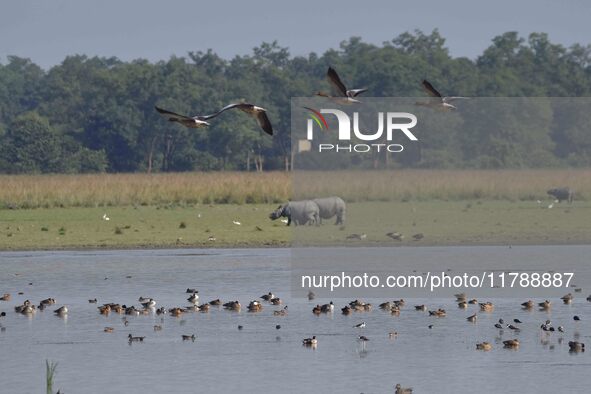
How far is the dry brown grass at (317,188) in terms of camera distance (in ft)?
150

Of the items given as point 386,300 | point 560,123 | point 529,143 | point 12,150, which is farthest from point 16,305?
point 12,150

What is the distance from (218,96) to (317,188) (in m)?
54.2

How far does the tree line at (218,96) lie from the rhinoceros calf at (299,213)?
2547cm

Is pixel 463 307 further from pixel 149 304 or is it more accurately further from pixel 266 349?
pixel 266 349

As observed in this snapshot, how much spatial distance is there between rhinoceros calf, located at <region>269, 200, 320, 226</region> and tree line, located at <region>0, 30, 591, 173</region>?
25.5 meters

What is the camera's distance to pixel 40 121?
88.8 meters

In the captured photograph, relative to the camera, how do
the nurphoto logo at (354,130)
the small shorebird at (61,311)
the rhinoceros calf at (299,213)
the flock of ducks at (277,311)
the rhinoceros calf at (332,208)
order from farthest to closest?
1. the rhinoceros calf at (332,208)
2. the rhinoceros calf at (299,213)
3. the nurphoto logo at (354,130)
4. the small shorebird at (61,311)
5. the flock of ducks at (277,311)

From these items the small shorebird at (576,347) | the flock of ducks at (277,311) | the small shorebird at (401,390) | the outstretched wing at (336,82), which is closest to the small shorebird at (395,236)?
the flock of ducks at (277,311)

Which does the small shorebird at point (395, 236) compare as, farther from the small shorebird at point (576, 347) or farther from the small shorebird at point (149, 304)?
the small shorebird at point (576, 347)

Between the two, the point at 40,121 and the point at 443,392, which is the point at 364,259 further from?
the point at 40,121

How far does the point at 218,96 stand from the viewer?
9875 centimetres

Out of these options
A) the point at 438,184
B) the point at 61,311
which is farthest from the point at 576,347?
the point at 438,184

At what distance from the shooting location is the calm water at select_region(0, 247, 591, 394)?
680 inches

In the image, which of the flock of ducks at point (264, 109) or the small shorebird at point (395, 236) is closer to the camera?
the flock of ducks at point (264, 109)
